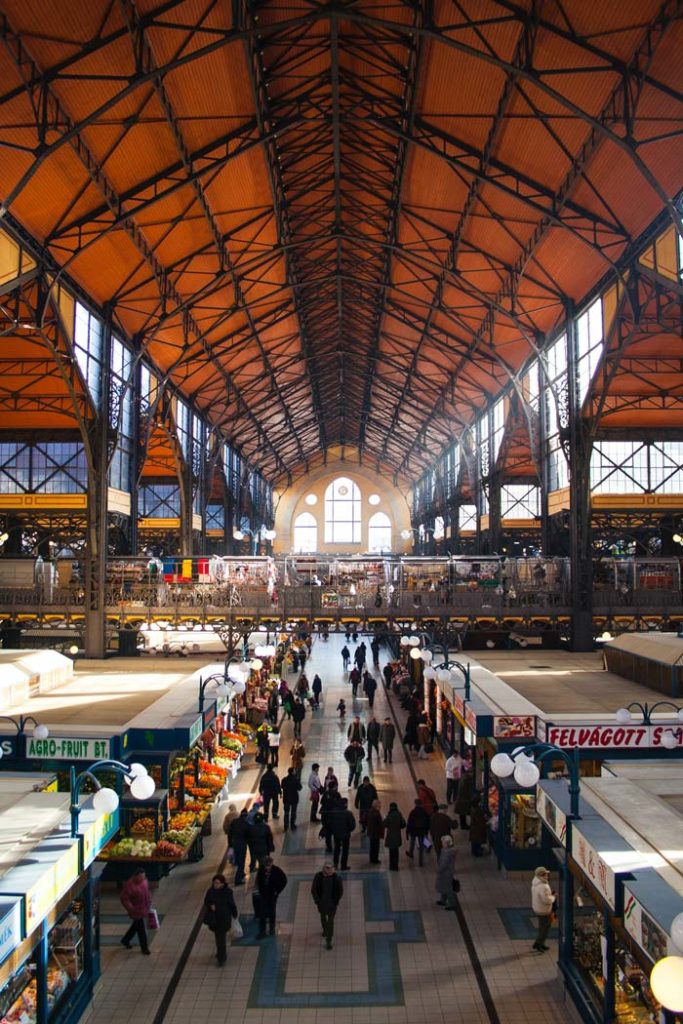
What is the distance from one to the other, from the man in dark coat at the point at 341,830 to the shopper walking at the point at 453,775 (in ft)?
11.6

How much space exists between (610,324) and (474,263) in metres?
5.71

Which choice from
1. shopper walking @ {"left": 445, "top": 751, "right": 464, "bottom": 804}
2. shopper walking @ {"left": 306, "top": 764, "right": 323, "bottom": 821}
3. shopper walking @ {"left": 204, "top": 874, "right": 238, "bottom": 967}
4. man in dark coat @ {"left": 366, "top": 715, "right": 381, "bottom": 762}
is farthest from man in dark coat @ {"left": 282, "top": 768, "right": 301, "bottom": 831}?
shopper walking @ {"left": 204, "top": 874, "right": 238, "bottom": 967}

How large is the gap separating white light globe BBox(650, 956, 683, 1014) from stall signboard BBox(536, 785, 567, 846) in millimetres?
4167

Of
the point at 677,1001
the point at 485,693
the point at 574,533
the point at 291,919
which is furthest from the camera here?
the point at 574,533

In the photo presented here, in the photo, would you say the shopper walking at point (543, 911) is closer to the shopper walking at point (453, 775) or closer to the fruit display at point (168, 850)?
the fruit display at point (168, 850)

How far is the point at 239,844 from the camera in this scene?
476 inches

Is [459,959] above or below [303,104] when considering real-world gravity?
below

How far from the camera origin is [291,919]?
11.1m

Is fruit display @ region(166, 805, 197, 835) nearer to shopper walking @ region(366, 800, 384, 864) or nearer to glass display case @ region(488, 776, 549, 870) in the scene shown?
shopper walking @ region(366, 800, 384, 864)

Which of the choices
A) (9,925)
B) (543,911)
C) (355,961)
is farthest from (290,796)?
(9,925)

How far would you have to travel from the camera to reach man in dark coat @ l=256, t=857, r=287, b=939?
34.2ft

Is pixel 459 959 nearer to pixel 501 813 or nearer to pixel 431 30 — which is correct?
pixel 501 813

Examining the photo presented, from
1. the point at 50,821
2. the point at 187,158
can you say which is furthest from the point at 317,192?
the point at 50,821

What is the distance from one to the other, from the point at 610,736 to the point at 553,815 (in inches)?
147
